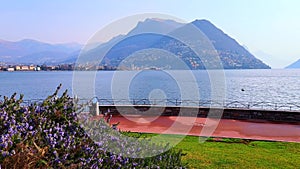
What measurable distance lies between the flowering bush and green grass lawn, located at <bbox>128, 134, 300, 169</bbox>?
3321 mm

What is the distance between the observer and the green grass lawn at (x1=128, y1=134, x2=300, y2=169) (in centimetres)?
705

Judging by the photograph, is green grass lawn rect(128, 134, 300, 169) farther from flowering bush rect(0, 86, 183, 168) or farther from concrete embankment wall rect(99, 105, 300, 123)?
concrete embankment wall rect(99, 105, 300, 123)

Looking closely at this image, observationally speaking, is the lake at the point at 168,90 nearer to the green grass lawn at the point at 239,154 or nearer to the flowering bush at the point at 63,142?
the green grass lawn at the point at 239,154

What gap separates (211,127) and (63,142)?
1118 centimetres


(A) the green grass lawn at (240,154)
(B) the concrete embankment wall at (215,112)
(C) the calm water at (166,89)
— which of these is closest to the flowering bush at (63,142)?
(A) the green grass lawn at (240,154)

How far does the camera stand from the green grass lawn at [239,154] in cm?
705

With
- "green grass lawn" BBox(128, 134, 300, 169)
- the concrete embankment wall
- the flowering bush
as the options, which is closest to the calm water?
the concrete embankment wall

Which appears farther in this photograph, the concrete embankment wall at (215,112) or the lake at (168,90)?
the lake at (168,90)

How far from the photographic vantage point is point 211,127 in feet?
42.8

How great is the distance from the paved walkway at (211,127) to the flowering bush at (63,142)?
8500 mm

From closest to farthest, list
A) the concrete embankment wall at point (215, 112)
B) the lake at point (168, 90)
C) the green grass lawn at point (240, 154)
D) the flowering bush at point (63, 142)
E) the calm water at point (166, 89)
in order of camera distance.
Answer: the flowering bush at point (63, 142) → the green grass lawn at point (240, 154) → the concrete embankment wall at point (215, 112) → the lake at point (168, 90) → the calm water at point (166, 89)

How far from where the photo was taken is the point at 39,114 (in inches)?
103

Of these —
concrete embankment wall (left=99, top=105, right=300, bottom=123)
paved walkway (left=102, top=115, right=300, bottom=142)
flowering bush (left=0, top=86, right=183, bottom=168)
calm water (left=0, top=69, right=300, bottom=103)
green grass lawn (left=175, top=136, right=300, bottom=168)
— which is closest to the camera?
flowering bush (left=0, top=86, right=183, bottom=168)

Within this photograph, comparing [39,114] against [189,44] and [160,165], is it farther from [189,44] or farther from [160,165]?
[189,44]
